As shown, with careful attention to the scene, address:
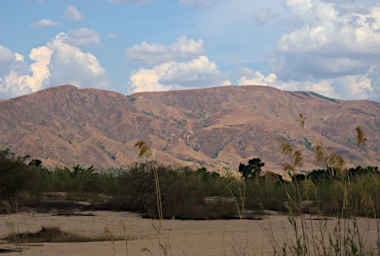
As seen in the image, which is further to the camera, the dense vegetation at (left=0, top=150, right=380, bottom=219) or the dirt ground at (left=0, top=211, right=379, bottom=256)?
the dense vegetation at (left=0, top=150, right=380, bottom=219)

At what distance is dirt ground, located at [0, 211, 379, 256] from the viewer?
7.86m

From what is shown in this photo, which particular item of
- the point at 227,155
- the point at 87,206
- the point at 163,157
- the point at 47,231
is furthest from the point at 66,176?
A: the point at 227,155

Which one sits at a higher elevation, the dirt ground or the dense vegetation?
the dense vegetation

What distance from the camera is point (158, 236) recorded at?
274 inches

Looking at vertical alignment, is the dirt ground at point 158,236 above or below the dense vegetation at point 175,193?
below

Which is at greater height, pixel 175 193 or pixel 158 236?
pixel 175 193

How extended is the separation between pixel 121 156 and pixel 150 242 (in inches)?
5855

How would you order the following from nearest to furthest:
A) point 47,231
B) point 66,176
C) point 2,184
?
point 47,231, point 2,184, point 66,176

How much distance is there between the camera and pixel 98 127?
199000 millimetres

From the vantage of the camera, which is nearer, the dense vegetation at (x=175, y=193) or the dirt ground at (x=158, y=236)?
the dirt ground at (x=158, y=236)

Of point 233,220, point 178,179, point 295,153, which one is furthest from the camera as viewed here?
point 178,179

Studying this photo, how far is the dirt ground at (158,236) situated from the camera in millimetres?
7857

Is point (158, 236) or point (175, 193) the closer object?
point (158, 236)

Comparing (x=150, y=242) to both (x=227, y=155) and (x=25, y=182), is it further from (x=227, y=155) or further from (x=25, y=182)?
(x=227, y=155)
